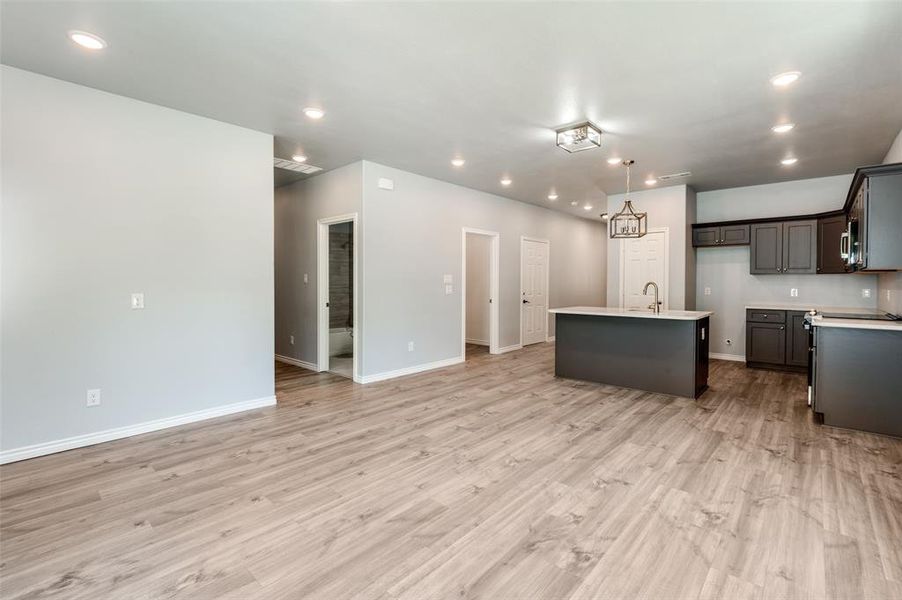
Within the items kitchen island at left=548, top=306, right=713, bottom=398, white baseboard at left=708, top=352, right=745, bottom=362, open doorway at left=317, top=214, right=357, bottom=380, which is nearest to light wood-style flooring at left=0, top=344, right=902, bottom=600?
kitchen island at left=548, top=306, right=713, bottom=398

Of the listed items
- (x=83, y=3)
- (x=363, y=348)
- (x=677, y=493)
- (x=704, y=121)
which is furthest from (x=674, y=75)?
(x=363, y=348)

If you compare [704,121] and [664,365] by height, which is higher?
[704,121]

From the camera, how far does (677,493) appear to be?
8.42ft

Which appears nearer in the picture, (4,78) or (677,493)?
(677,493)

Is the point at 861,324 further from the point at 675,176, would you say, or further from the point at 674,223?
the point at 674,223

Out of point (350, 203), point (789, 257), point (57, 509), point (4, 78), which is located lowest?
point (57, 509)

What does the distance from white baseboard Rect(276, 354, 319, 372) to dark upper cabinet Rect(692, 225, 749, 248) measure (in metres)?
6.26

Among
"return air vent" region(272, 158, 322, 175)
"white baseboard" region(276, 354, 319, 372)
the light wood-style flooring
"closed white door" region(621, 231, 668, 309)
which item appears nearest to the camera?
the light wood-style flooring

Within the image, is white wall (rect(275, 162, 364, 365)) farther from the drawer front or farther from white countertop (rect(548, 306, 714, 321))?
the drawer front

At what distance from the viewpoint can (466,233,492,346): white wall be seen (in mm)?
8094

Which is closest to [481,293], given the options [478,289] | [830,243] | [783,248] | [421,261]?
[478,289]

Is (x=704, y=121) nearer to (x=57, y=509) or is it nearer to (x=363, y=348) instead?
(x=363, y=348)

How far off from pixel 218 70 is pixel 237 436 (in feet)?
9.35

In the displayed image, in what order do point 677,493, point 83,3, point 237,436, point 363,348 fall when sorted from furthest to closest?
point 363,348 < point 237,436 < point 677,493 < point 83,3
